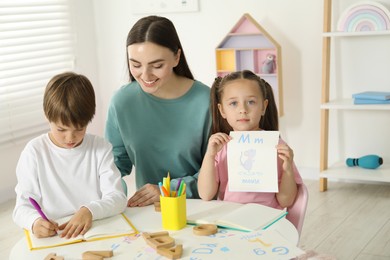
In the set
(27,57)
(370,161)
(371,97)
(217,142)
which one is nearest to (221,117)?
(217,142)

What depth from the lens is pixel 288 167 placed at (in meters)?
1.76

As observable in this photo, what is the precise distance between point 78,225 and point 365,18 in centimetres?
254

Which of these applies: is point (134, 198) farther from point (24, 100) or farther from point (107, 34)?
point (107, 34)

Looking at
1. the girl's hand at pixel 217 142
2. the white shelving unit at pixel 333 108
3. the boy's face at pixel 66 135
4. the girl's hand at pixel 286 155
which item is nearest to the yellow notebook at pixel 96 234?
the boy's face at pixel 66 135

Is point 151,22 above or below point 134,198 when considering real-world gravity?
above

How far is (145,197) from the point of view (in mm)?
1810

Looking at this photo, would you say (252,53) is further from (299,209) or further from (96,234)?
(96,234)

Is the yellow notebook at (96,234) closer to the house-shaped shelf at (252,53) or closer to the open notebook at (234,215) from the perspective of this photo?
the open notebook at (234,215)

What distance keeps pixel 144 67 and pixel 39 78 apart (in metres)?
2.46

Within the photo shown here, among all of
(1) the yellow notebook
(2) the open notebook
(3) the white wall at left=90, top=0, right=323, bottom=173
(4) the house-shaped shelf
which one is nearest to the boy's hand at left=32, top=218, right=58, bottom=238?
(1) the yellow notebook

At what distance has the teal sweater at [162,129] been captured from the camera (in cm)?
214

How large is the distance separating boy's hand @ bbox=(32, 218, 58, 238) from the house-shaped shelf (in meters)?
2.51

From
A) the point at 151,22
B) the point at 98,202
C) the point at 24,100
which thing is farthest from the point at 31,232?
the point at 24,100

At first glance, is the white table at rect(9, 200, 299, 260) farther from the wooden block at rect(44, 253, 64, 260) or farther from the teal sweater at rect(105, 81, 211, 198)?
the teal sweater at rect(105, 81, 211, 198)
